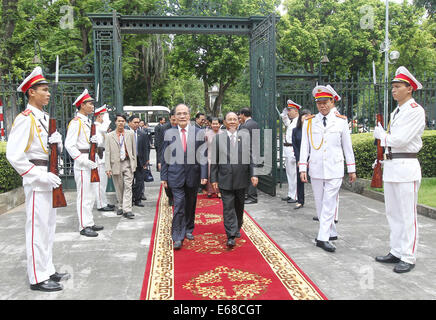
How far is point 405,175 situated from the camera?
14.0 feet

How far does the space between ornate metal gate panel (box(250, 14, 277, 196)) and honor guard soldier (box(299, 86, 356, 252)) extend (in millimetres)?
3362

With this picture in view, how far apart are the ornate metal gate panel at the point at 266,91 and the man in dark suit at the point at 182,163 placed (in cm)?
359

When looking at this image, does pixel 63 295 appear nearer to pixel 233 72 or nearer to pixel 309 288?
pixel 309 288

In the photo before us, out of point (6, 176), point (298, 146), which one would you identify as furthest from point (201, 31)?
point (6, 176)

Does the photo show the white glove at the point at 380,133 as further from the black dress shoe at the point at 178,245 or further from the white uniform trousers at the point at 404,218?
the black dress shoe at the point at 178,245

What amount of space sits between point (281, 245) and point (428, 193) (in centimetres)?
413

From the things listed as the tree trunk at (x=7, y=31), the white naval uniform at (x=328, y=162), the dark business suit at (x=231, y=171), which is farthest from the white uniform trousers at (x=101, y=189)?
the tree trunk at (x=7, y=31)

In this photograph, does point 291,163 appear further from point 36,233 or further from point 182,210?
point 36,233

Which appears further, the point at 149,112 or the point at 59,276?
the point at 149,112

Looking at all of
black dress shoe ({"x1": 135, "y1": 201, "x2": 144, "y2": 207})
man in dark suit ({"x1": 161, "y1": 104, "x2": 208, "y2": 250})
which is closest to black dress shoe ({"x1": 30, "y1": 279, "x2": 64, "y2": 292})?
man in dark suit ({"x1": 161, "y1": 104, "x2": 208, "y2": 250})

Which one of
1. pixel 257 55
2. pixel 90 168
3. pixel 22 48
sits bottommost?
pixel 90 168
